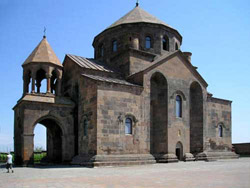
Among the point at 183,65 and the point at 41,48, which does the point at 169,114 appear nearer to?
the point at 183,65

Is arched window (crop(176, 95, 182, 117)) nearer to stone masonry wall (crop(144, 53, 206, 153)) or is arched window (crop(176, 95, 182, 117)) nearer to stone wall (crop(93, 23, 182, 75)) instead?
stone masonry wall (crop(144, 53, 206, 153))

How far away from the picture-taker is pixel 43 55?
2217 cm

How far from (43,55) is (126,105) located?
25.8 ft

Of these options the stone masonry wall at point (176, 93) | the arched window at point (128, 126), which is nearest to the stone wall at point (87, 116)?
the arched window at point (128, 126)

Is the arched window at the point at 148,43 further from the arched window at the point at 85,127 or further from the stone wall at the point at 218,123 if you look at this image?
the arched window at the point at 85,127

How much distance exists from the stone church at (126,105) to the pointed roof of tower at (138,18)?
105 mm

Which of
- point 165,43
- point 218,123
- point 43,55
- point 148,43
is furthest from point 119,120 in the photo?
point 218,123

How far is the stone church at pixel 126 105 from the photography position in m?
19.0

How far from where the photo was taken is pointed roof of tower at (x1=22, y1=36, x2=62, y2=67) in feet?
71.6

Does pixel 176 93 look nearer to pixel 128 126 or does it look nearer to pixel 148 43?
pixel 128 126

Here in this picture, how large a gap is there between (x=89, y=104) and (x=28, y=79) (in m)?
6.26

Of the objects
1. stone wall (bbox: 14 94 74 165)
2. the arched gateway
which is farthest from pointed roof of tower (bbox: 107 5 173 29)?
stone wall (bbox: 14 94 74 165)

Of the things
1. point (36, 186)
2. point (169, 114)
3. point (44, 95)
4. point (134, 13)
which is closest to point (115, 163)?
point (169, 114)

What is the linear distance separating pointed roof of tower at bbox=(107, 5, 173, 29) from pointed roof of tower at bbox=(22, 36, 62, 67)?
6.44 m
